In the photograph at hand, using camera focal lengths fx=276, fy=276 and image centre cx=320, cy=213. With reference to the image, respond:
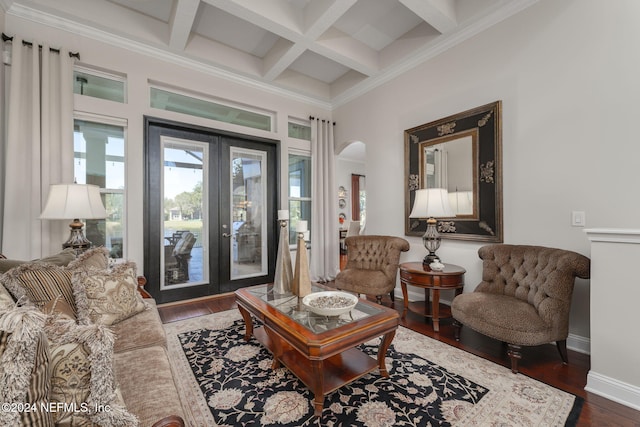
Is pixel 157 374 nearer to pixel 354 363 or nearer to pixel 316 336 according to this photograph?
pixel 316 336

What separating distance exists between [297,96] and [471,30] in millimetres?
2544

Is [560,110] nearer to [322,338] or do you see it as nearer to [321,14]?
[321,14]

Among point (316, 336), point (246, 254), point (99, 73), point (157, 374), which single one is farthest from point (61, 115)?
point (316, 336)

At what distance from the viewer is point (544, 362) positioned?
2127 mm

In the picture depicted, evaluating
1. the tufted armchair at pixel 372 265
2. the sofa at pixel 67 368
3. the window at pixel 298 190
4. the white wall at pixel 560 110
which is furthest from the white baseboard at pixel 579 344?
the window at pixel 298 190

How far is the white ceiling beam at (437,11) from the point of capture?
2.64 metres

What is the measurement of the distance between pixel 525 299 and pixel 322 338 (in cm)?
179

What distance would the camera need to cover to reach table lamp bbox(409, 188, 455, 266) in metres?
2.88

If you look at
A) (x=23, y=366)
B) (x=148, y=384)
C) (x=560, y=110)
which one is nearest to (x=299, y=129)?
(x=560, y=110)

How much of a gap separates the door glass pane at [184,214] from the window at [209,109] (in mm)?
426

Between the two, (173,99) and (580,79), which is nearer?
(580,79)

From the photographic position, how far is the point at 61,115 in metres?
2.75

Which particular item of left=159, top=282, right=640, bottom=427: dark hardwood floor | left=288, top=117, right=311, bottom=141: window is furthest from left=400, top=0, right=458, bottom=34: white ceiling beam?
left=159, top=282, right=640, bottom=427: dark hardwood floor

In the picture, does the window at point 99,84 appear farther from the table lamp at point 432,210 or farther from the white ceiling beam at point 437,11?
the table lamp at point 432,210
